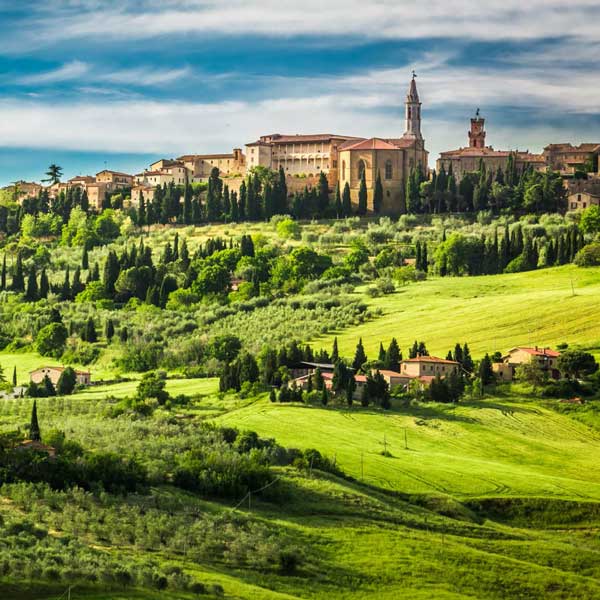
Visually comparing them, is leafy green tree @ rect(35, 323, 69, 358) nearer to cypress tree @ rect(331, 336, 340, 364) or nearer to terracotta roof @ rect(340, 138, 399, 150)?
cypress tree @ rect(331, 336, 340, 364)

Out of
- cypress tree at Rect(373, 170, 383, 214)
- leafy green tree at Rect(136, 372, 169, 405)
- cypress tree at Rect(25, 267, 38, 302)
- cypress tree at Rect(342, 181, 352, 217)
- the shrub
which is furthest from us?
cypress tree at Rect(373, 170, 383, 214)

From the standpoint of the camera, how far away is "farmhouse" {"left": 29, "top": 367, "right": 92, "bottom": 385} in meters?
92.2

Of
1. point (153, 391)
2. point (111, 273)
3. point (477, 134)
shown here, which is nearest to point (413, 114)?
point (477, 134)

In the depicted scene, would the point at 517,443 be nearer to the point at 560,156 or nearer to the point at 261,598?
the point at 261,598

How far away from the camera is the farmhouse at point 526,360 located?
80.8 metres

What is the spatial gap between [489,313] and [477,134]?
84.7 metres

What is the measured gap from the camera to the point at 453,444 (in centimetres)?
7106

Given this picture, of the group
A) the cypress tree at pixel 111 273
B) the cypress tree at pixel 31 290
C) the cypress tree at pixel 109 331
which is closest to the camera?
the cypress tree at pixel 109 331

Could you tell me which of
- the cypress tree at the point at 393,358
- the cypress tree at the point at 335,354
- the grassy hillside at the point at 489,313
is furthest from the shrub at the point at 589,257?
the cypress tree at the point at 393,358

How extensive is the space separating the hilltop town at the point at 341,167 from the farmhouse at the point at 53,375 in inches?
2135

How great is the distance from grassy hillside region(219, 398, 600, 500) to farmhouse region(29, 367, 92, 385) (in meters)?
18.3

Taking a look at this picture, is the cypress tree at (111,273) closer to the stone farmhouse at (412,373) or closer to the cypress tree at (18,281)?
the cypress tree at (18,281)

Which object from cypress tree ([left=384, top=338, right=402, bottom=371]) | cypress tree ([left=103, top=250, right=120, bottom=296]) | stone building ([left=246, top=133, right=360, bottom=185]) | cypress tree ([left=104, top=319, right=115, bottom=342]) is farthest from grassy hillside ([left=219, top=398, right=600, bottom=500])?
stone building ([left=246, top=133, right=360, bottom=185])

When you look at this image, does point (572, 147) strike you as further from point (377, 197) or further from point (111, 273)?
point (111, 273)
